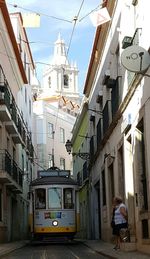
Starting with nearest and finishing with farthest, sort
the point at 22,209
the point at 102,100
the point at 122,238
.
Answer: the point at 122,238 → the point at 102,100 → the point at 22,209

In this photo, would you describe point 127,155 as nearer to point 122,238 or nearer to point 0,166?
point 122,238

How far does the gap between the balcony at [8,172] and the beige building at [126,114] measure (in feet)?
13.4

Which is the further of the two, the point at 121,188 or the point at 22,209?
the point at 22,209

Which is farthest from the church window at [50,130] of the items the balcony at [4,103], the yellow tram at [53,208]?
the yellow tram at [53,208]

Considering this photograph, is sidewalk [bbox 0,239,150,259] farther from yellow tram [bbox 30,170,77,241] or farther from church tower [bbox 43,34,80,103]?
church tower [bbox 43,34,80,103]

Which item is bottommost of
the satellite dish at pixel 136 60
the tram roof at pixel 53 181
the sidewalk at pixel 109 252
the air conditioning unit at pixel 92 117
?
the sidewalk at pixel 109 252

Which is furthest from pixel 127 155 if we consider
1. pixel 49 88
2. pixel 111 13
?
pixel 49 88

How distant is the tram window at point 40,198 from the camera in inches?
911

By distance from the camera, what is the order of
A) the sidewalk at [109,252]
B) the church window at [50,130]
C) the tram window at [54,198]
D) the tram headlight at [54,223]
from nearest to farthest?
1. the sidewalk at [109,252]
2. the tram headlight at [54,223]
3. the tram window at [54,198]
4. the church window at [50,130]

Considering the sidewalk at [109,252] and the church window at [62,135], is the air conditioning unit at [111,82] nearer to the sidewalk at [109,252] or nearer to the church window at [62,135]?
the sidewalk at [109,252]

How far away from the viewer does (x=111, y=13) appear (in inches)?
760

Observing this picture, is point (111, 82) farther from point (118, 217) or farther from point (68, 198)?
point (68, 198)

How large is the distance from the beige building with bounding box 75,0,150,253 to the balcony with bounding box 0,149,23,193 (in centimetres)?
409

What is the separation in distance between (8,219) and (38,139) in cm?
2719
